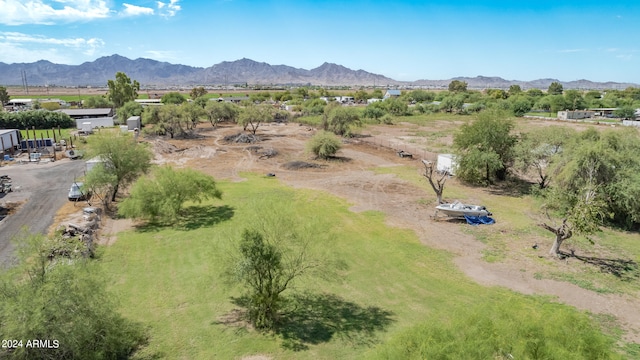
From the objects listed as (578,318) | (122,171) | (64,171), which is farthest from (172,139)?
(578,318)

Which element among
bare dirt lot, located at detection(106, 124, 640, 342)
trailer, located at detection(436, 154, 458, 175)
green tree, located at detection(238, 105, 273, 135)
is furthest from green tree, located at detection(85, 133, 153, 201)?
green tree, located at detection(238, 105, 273, 135)

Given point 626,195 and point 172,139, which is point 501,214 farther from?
point 172,139

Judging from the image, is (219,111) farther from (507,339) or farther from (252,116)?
(507,339)

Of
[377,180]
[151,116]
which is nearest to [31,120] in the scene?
[151,116]

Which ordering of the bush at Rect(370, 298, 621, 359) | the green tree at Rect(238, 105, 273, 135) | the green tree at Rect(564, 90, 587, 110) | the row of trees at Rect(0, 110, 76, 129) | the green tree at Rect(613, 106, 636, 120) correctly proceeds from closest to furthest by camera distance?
the bush at Rect(370, 298, 621, 359), the row of trees at Rect(0, 110, 76, 129), the green tree at Rect(238, 105, 273, 135), the green tree at Rect(613, 106, 636, 120), the green tree at Rect(564, 90, 587, 110)

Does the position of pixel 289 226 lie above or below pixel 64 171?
above

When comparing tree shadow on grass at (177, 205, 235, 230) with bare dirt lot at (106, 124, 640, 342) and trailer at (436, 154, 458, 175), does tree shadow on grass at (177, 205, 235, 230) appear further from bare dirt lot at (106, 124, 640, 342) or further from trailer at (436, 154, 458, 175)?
trailer at (436, 154, 458, 175)
